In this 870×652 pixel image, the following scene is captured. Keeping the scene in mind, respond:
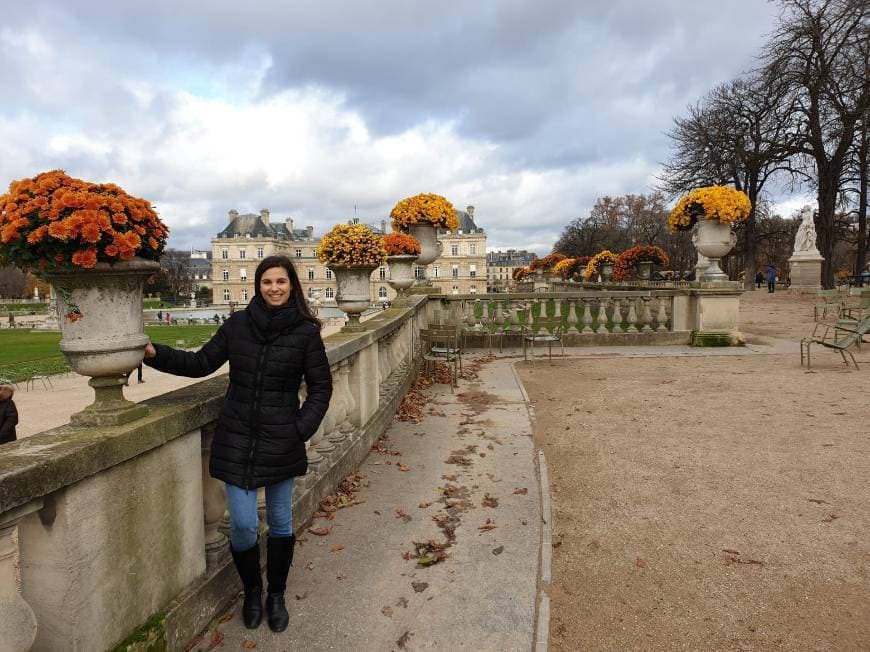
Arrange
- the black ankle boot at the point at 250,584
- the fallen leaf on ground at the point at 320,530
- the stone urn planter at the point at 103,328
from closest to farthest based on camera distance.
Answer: the stone urn planter at the point at 103,328 < the black ankle boot at the point at 250,584 < the fallen leaf on ground at the point at 320,530

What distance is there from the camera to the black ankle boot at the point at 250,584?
8.64 feet

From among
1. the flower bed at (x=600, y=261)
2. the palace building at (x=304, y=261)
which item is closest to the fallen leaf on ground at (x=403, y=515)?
the flower bed at (x=600, y=261)

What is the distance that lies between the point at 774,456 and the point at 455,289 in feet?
276

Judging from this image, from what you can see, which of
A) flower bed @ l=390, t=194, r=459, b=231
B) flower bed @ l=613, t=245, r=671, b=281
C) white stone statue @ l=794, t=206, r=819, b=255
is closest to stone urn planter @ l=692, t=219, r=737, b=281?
flower bed @ l=390, t=194, r=459, b=231

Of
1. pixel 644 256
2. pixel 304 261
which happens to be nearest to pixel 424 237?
pixel 644 256

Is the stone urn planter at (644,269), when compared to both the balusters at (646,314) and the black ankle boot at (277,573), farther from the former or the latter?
the black ankle boot at (277,573)

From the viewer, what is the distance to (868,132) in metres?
22.5

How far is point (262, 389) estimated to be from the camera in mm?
2549

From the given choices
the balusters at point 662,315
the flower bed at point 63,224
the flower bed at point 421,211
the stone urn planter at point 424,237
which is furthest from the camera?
the balusters at point 662,315

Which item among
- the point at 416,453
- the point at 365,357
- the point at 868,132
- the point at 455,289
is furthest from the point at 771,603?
the point at 455,289

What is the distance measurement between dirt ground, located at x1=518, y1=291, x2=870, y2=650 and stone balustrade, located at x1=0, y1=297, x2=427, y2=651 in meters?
1.82

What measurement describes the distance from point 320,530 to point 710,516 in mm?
2808

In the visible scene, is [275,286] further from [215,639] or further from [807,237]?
[807,237]

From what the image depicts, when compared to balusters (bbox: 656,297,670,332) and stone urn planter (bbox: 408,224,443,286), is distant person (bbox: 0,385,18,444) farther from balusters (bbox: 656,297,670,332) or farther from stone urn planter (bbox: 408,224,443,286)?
balusters (bbox: 656,297,670,332)
